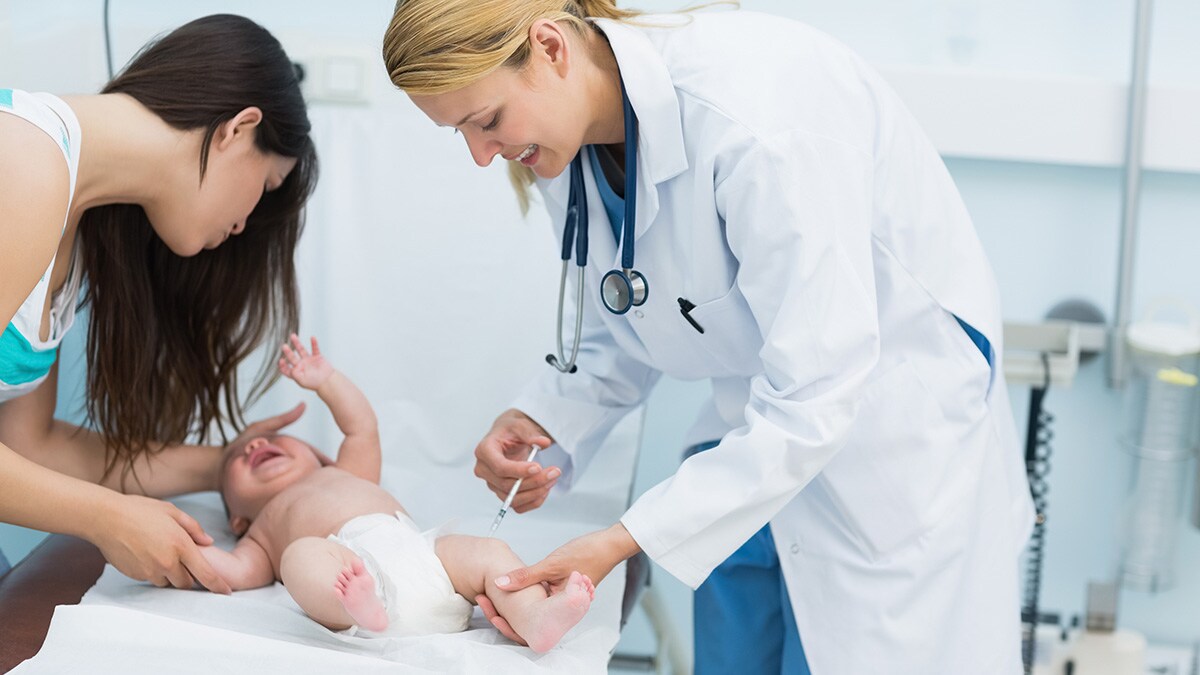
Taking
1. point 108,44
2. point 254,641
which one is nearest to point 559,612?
point 254,641

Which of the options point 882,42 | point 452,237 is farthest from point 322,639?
point 882,42

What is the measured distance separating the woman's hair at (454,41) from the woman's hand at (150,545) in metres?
0.63

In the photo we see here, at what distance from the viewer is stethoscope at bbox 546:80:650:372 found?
1.34m

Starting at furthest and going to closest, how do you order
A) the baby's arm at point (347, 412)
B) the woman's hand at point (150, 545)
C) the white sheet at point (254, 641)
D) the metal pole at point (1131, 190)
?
the metal pole at point (1131, 190), the baby's arm at point (347, 412), the woman's hand at point (150, 545), the white sheet at point (254, 641)

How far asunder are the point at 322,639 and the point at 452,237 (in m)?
0.94

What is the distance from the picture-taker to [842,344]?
1.21m

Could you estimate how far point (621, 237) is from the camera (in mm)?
1448

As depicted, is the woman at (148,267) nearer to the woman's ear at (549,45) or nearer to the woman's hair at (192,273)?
the woman's hair at (192,273)

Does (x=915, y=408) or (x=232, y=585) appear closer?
(x=915, y=408)

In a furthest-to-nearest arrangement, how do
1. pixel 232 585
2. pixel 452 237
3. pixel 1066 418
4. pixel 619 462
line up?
pixel 1066 418 < pixel 452 237 < pixel 619 462 < pixel 232 585

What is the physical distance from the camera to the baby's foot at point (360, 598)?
4.16ft

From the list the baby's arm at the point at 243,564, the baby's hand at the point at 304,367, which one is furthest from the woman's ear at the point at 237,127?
the baby's arm at the point at 243,564

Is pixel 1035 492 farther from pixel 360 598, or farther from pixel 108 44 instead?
pixel 108 44

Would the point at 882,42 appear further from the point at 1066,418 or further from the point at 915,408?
the point at 915,408
